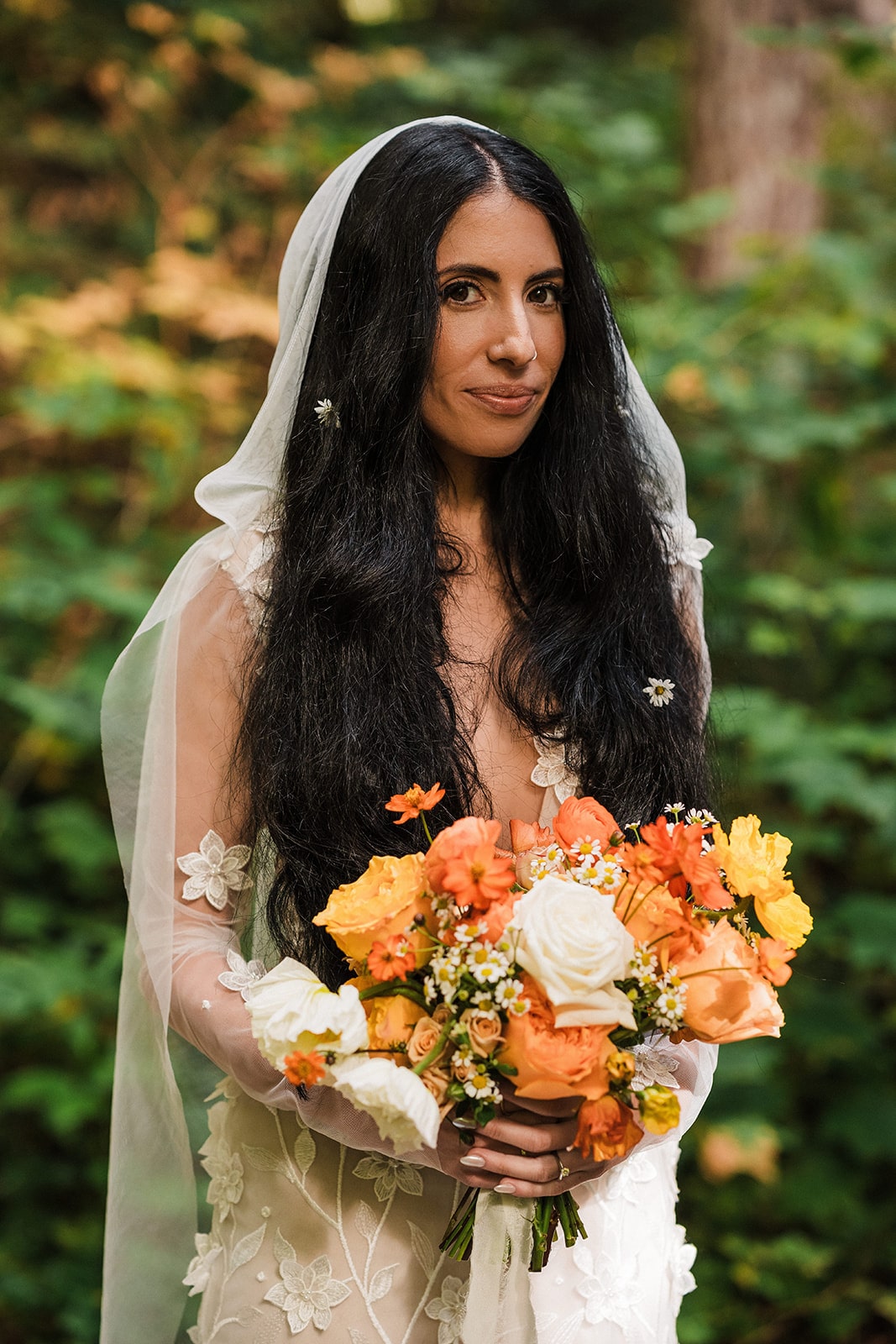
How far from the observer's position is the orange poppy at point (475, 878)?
117 centimetres

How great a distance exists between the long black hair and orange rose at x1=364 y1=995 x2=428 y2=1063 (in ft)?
1.12

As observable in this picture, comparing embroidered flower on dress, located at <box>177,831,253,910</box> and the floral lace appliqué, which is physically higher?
embroidered flower on dress, located at <box>177,831,253,910</box>

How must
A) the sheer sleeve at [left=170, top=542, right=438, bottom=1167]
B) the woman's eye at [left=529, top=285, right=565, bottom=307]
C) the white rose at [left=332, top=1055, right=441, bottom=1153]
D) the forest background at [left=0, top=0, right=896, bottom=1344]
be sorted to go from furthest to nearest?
1. the forest background at [left=0, top=0, right=896, bottom=1344]
2. the woman's eye at [left=529, top=285, right=565, bottom=307]
3. the sheer sleeve at [left=170, top=542, right=438, bottom=1167]
4. the white rose at [left=332, top=1055, right=441, bottom=1153]

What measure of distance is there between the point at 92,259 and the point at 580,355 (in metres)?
3.97

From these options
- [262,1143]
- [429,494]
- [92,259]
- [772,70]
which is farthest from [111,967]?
[772,70]

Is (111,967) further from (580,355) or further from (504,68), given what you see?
(504,68)

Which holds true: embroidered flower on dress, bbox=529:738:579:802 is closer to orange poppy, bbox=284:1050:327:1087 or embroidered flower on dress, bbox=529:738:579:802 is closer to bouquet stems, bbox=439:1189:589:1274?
bouquet stems, bbox=439:1189:589:1274

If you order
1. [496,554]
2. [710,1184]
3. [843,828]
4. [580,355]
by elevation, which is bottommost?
[710,1184]

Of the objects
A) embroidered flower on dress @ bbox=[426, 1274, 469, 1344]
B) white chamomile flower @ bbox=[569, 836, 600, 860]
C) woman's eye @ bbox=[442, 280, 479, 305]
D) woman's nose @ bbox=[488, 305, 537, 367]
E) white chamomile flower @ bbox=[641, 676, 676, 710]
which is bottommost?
embroidered flower on dress @ bbox=[426, 1274, 469, 1344]

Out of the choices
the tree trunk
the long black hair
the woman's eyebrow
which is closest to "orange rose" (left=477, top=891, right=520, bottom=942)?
the long black hair

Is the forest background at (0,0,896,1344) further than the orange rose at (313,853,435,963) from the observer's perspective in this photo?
Yes

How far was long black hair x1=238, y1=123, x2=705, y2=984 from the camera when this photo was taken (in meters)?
1.61

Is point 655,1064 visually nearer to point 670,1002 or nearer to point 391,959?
point 670,1002

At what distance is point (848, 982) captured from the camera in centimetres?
372
